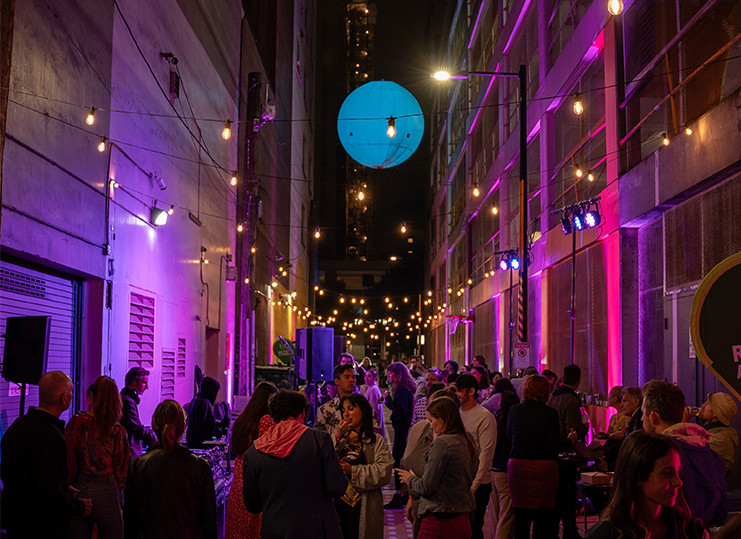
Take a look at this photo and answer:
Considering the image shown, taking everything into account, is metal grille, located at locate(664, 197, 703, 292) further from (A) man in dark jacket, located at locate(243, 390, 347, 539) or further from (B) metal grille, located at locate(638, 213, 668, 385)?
(A) man in dark jacket, located at locate(243, 390, 347, 539)

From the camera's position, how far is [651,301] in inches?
502

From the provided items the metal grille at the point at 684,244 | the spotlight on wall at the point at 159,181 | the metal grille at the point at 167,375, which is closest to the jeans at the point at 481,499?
the metal grille at the point at 684,244

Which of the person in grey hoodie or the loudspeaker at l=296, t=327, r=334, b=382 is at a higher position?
the loudspeaker at l=296, t=327, r=334, b=382

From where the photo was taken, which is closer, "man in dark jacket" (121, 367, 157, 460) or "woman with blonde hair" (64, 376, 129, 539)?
"woman with blonde hair" (64, 376, 129, 539)

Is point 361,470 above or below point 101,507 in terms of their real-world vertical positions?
above

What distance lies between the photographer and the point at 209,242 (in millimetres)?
20359

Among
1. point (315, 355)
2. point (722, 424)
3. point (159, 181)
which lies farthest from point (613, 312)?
point (159, 181)

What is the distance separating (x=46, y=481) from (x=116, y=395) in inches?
36.8

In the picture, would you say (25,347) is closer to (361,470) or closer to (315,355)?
(361,470)

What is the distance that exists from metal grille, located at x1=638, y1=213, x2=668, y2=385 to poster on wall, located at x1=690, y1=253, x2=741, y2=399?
28.7 feet

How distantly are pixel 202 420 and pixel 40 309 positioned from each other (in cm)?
256

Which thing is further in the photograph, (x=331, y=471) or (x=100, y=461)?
(x=100, y=461)

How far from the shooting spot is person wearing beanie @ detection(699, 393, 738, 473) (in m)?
6.41

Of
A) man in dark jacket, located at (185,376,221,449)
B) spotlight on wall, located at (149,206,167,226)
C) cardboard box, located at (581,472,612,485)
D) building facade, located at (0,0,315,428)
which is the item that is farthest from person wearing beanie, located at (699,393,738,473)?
spotlight on wall, located at (149,206,167,226)
